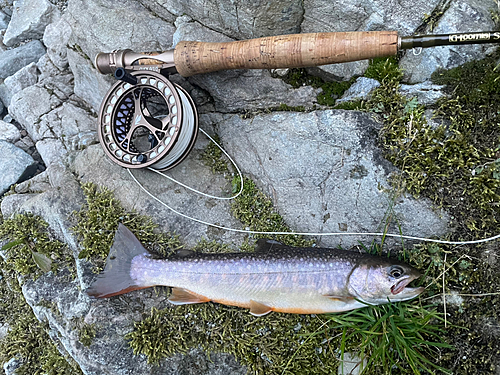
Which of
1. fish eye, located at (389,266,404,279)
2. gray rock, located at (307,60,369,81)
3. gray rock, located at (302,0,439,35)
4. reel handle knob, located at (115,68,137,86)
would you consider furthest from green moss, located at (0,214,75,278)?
gray rock, located at (302,0,439,35)

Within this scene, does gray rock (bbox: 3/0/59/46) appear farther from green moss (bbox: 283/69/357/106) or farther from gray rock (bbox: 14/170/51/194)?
green moss (bbox: 283/69/357/106)

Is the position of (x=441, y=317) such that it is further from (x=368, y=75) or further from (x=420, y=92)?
(x=368, y=75)

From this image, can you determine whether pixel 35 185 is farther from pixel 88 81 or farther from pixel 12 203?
pixel 88 81

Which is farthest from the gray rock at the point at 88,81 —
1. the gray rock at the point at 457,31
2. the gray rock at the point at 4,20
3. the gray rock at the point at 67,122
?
the gray rock at the point at 457,31

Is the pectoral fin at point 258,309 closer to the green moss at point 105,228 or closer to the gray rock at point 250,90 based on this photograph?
the green moss at point 105,228

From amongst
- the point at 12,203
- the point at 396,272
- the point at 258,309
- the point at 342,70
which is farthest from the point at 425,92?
the point at 12,203

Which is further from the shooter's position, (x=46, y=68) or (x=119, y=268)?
(x=46, y=68)
